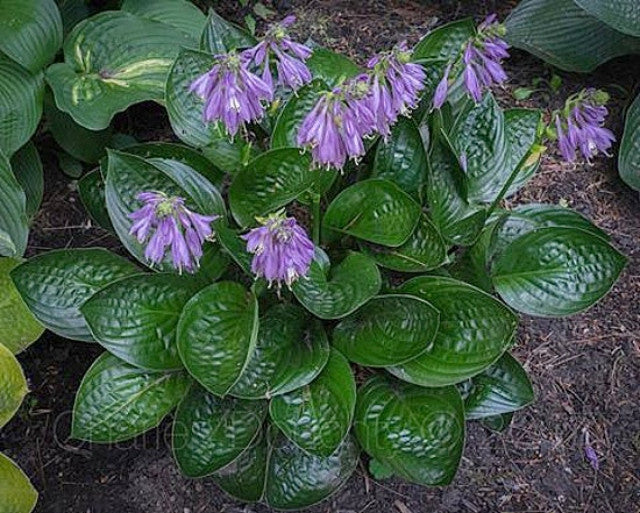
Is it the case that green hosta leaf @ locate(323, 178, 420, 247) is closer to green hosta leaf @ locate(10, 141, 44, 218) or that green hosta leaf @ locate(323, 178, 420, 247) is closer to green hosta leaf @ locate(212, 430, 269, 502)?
green hosta leaf @ locate(212, 430, 269, 502)

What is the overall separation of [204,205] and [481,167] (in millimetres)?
641

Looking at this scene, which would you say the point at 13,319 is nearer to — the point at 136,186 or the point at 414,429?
the point at 136,186

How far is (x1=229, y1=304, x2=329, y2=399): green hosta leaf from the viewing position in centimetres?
176

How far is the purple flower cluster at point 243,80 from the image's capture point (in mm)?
1445

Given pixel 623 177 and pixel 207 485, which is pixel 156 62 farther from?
pixel 623 177

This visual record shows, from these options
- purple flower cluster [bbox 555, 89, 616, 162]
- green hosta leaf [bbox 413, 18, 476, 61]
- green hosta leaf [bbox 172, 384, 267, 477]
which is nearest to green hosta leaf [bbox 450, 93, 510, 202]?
green hosta leaf [bbox 413, 18, 476, 61]

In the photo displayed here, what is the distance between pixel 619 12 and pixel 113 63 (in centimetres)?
137

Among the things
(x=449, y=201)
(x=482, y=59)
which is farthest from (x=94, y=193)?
(x=482, y=59)

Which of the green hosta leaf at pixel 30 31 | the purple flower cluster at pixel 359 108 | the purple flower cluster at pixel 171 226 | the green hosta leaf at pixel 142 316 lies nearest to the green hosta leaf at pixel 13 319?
the green hosta leaf at pixel 142 316

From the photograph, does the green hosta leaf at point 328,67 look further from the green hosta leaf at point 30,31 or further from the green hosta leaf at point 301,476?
the green hosta leaf at point 301,476

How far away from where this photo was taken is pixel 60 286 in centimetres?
185

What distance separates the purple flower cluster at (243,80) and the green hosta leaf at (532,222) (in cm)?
65

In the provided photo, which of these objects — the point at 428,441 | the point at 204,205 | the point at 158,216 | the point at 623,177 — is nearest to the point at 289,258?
the point at 158,216

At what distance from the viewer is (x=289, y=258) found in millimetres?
→ 1426
